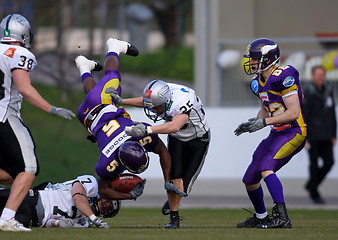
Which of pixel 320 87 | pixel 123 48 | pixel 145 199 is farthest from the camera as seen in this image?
pixel 145 199

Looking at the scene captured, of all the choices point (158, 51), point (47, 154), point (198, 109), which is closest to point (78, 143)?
point (47, 154)

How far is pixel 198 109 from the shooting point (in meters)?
8.46

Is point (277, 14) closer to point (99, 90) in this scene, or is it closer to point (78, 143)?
point (78, 143)

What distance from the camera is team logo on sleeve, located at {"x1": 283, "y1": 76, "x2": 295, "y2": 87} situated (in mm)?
8086

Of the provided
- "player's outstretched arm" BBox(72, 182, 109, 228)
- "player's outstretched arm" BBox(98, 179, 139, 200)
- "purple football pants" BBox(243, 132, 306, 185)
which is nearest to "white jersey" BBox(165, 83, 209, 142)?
"purple football pants" BBox(243, 132, 306, 185)

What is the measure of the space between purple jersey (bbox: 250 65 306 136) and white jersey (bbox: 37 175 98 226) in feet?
6.66

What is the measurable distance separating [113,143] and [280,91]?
5.92 feet

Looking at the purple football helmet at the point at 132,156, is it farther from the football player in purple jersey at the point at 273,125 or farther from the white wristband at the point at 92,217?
the football player in purple jersey at the point at 273,125

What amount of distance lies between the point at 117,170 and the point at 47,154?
11.1 m

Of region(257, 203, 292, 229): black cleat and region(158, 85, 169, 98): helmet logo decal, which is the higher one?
region(158, 85, 169, 98): helmet logo decal

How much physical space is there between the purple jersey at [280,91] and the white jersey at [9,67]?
2443 mm

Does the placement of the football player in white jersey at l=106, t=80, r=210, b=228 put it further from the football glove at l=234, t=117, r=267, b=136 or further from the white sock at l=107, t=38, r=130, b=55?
the white sock at l=107, t=38, r=130, b=55

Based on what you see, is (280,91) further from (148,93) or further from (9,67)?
(9,67)

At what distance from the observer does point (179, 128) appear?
797cm
